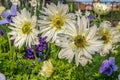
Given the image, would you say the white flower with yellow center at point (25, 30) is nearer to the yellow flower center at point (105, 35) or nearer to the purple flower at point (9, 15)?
the yellow flower center at point (105, 35)

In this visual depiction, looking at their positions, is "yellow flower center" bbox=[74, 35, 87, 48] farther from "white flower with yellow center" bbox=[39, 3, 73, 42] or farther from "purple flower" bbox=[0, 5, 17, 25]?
"purple flower" bbox=[0, 5, 17, 25]

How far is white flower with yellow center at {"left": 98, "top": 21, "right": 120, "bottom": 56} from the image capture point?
1660 millimetres

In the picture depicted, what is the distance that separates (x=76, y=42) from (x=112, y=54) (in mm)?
740

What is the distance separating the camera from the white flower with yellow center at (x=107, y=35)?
1.66m

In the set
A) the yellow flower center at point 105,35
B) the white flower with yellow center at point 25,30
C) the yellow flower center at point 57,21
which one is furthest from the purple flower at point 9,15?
the yellow flower center at point 105,35

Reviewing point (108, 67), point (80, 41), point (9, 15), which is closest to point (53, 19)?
point (80, 41)

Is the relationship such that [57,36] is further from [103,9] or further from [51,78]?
[103,9]

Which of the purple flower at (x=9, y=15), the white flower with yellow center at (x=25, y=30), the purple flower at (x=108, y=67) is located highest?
the white flower with yellow center at (x=25, y=30)

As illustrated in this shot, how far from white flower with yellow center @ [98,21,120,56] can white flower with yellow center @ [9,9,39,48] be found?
0.23 meters

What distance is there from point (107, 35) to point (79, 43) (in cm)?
13

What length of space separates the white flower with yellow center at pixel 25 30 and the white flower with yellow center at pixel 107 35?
0.75 feet

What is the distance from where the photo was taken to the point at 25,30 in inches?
72.3

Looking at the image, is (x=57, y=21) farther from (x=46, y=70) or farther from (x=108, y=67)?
(x=108, y=67)

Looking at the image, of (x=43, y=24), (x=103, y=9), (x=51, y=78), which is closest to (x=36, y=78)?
(x=51, y=78)
